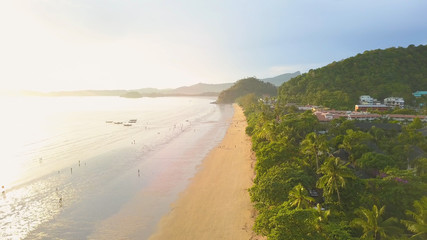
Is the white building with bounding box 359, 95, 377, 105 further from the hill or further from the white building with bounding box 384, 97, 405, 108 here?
the white building with bounding box 384, 97, 405, 108

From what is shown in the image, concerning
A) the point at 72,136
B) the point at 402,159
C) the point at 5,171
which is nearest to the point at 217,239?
the point at 402,159

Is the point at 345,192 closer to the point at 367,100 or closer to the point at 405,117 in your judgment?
the point at 405,117

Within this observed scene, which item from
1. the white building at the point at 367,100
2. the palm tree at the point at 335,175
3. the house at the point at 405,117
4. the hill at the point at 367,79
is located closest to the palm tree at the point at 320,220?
the palm tree at the point at 335,175

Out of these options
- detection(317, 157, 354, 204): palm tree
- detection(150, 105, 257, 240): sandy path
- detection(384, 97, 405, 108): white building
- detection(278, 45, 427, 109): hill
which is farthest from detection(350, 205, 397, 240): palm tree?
detection(384, 97, 405, 108): white building

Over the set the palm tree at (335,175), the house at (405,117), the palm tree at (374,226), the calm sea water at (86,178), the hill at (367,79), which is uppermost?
the hill at (367,79)

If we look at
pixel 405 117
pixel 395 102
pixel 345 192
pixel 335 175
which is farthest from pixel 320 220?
pixel 395 102

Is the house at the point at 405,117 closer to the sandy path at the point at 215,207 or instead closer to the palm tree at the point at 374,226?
the sandy path at the point at 215,207
